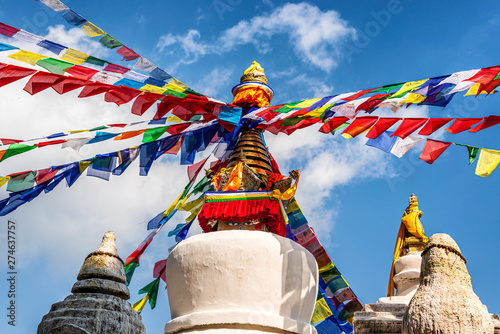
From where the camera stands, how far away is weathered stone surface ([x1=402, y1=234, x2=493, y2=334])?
378cm

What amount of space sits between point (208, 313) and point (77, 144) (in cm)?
303

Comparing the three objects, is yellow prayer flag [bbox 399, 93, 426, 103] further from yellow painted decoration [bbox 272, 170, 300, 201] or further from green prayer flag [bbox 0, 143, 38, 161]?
green prayer flag [bbox 0, 143, 38, 161]

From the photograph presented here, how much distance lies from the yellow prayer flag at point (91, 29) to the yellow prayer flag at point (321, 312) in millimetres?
4946

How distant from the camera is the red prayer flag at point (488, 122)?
5798 mm

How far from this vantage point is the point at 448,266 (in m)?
4.16

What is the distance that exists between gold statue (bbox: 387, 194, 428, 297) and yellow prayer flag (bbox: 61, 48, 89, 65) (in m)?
5.34

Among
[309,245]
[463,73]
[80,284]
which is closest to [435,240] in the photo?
[463,73]

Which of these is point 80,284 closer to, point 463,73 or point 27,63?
point 27,63

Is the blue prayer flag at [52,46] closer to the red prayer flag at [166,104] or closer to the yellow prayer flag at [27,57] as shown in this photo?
the yellow prayer flag at [27,57]

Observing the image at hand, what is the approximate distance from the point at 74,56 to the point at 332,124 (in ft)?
10.9

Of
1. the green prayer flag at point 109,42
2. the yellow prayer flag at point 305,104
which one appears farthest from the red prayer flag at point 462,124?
the green prayer flag at point 109,42

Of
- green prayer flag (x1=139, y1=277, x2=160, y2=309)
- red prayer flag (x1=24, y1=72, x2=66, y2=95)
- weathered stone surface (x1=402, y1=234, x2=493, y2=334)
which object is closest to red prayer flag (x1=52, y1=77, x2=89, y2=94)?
red prayer flag (x1=24, y1=72, x2=66, y2=95)

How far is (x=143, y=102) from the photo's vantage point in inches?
292

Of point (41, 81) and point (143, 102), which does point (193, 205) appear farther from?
point (41, 81)
